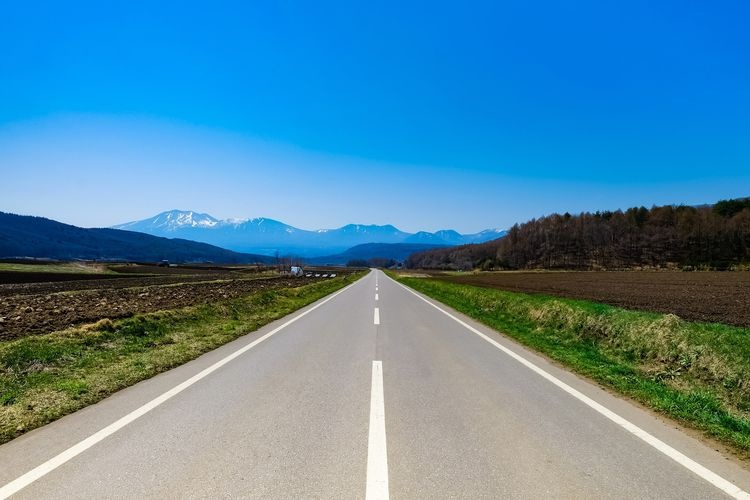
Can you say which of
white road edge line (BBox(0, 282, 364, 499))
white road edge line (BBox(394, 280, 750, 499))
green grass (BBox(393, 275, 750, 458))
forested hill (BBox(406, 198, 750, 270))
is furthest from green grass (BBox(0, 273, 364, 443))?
forested hill (BBox(406, 198, 750, 270))

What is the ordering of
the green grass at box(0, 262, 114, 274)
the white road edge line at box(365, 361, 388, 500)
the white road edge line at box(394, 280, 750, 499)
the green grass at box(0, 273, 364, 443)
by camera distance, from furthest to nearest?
1. the green grass at box(0, 262, 114, 274)
2. the green grass at box(0, 273, 364, 443)
3. the white road edge line at box(394, 280, 750, 499)
4. the white road edge line at box(365, 361, 388, 500)

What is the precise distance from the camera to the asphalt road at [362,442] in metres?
3.53

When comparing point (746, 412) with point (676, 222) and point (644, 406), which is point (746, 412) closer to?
point (644, 406)

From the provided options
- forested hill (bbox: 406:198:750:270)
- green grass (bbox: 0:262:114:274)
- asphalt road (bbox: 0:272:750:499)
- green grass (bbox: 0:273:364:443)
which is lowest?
green grass (bbox: 0:262:114:274)

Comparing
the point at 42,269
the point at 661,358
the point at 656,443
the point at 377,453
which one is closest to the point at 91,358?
the point at 377,453

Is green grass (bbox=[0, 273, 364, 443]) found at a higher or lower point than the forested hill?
lower

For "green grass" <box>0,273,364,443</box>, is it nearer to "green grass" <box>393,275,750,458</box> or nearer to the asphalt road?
the asphalt road

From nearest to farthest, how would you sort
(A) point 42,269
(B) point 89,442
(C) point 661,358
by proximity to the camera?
1. (B) point 89,442
2. (C) point 661,358
3. (A) point 42,269

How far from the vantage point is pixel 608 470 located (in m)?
3.89

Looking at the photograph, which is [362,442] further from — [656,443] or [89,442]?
[656,443]

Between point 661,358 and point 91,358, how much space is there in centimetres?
1163

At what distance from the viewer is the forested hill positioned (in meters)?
106

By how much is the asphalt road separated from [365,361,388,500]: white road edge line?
19 mm

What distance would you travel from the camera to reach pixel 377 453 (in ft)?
13.7
